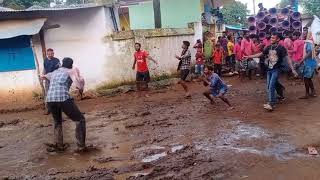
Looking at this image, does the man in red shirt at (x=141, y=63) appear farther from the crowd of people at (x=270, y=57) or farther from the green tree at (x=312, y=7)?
the green tree at (x=312, y=7)

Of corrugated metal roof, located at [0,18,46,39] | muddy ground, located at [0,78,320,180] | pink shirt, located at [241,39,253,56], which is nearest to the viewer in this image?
muddy ground, located at [0,78,320,180]

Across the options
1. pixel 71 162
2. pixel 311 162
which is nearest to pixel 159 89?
pixel 71 162

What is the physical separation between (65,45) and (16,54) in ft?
4.85

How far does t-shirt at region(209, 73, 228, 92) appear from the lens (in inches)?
380

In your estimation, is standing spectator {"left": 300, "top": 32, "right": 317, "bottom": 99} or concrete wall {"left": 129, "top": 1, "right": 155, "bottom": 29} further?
concrete wall {"left": 129, "top": 1, "right": 155, "bottom": 29}

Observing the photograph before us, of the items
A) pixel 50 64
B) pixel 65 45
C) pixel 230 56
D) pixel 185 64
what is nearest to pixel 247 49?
pixel 230 56

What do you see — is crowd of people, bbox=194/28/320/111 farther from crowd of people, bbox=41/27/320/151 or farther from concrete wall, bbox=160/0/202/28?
concrete wall, bbox=160/0/202/28

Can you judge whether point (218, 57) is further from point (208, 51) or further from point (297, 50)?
point (297, 50)

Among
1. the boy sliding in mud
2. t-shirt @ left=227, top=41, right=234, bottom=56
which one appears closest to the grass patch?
t-shirt @ left=227, top=41, right=234, bottom=56

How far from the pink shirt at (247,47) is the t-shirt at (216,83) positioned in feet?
16.1

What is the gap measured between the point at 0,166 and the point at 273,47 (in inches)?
231

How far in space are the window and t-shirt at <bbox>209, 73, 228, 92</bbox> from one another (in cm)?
607

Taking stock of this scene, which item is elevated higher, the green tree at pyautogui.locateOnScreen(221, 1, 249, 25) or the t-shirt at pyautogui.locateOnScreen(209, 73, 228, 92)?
the green tree at pyautogui.locateOnScreen(221, 1, 249, 25)

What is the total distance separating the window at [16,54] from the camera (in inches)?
505
